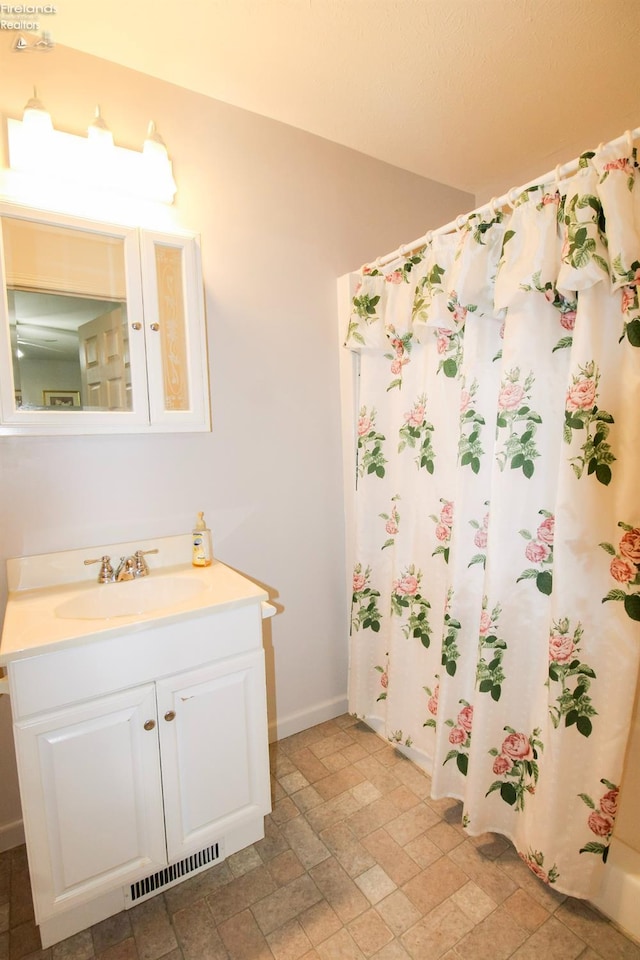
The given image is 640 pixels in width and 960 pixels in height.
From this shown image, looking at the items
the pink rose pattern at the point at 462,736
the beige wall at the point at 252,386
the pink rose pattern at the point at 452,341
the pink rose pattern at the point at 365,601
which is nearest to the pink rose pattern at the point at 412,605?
the pink rose pattern at the point at 365,601

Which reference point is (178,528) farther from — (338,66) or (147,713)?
(338,66)

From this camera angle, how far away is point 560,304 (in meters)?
1.18

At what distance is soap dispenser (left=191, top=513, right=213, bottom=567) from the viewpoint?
1.59 metres

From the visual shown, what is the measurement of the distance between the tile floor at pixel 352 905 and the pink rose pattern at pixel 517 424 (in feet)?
3.78

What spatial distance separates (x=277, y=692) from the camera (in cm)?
190

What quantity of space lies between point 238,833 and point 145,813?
0.36 metres

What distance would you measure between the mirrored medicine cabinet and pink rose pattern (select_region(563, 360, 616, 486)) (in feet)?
3.60

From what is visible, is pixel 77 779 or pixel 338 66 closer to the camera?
pixel 77 779

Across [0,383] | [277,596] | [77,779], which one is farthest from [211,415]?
[77,779]

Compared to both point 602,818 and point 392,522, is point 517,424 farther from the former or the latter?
point 602,818

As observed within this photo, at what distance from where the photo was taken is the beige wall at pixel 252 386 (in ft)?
4.65

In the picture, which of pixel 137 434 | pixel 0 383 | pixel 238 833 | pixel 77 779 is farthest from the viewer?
pixel 137 434

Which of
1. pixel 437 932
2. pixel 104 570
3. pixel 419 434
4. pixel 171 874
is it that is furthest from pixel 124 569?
pixel 437 932

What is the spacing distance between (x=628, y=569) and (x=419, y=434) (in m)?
0.75
